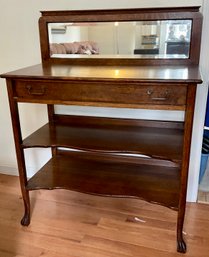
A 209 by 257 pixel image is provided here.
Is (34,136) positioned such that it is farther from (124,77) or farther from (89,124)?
(124,77)

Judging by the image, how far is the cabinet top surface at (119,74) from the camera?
1169 mm

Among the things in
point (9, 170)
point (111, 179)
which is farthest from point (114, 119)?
point (9, 170)

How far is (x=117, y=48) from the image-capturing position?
5.25ft

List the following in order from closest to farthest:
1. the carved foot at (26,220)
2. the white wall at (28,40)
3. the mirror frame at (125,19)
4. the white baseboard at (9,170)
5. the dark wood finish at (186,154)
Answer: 1. the dark wood finish at (186,154)
2. the mirror frame at (125,19)
3. the white wall at (28,40)
4. the carved foot at (26,220)
5. the white baseboard at (9,170)

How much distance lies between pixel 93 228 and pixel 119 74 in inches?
36.3

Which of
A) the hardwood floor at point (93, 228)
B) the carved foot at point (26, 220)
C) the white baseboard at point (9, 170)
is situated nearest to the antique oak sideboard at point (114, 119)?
the carved foot at point (26, 220)

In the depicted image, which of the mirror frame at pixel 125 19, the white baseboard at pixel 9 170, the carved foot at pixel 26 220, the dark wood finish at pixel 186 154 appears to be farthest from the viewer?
the white baseboard at pixel 9 170

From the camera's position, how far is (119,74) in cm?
130

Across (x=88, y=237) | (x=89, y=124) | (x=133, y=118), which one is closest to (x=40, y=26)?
(x=89, y=124)

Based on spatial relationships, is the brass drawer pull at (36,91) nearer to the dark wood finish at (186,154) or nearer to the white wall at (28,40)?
the white wall at (28,40)

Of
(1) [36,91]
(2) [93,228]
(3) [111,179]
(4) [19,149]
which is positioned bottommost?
(2) [93,228]

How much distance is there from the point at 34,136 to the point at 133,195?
25.6 inches

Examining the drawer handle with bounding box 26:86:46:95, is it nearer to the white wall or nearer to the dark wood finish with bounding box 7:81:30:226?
the dark wood finish with bounding box 7:81:30:226

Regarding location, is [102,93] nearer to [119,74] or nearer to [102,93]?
[102,93]
